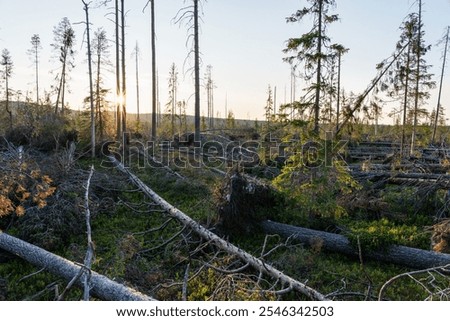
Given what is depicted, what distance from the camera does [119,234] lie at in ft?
27.3

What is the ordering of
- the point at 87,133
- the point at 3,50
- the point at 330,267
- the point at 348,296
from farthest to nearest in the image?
the point at 3,50, the point at 87,133, the point at 330,267, the point at 348,296

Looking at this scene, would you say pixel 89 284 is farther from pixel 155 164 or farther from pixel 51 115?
pixel 51 115

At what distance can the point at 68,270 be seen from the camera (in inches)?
220

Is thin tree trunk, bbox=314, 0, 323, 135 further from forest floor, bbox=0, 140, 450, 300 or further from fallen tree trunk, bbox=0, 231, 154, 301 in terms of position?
fallen tree trunk, bbox=0, 231, 154, 301

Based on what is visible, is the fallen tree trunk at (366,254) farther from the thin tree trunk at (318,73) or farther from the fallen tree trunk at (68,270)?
the fallen tree trunk at (68,270)

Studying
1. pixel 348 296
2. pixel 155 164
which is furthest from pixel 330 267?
pixel 155 164

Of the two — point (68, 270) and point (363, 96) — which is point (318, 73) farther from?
point (68, 270)

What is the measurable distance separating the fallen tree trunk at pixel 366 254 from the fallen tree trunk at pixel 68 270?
4455 millimetres

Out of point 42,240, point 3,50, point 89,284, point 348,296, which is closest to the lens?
point 89,284

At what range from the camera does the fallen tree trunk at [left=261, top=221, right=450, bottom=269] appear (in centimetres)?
691

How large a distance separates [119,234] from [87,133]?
1333 cm

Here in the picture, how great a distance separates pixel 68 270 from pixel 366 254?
593 cm

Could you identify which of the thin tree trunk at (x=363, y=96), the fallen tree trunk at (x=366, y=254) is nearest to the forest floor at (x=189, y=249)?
the fallen tree trunk at (x=366, y=254)

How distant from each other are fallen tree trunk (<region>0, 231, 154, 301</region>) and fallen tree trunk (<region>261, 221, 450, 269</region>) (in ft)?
14.6
